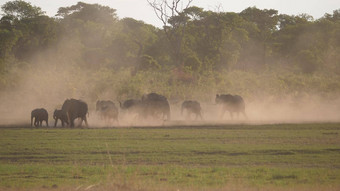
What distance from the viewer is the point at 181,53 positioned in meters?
59.0

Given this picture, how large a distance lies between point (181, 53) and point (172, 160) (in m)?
43.4

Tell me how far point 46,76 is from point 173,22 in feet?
62.0

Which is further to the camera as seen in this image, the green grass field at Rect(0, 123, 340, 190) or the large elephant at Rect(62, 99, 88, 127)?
the large elephant at Rect(62, 99, 88, 127)

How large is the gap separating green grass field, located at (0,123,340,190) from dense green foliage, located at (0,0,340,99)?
21683 mm

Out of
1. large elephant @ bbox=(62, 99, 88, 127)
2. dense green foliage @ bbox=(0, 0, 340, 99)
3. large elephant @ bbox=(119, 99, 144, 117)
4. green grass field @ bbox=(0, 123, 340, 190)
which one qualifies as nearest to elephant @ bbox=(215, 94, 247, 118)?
large elephant @ bbox=(119, 99, 144, 117)

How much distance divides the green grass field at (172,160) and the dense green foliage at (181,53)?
21683 mm

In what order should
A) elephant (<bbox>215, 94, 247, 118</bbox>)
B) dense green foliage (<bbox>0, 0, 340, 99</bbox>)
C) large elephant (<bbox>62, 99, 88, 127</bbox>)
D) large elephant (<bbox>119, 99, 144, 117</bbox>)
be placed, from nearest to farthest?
large elephant (<bbox>62, 99, 88, 127</bbox>) → large elephant (<bbox>119, 99, 144, 117</bbox>) → elephant (<bbox>215, 94, 247, 118</bbox>) → dense green foliage (<bbox>0, 0, 340, 99</bbox>)

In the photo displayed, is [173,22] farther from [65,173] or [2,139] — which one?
[65,173]

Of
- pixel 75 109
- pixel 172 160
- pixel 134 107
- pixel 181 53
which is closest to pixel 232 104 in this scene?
pixel 134 107

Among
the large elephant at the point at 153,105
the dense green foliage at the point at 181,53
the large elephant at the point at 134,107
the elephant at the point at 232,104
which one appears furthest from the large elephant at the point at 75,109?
the dense green foliage at the point at 181,53

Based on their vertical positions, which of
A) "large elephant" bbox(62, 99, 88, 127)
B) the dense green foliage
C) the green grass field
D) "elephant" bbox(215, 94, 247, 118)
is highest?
the dense green foliage

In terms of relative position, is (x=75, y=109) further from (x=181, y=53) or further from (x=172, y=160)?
(x=181, y=53)

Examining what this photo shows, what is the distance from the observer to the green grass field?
12328 millimetres

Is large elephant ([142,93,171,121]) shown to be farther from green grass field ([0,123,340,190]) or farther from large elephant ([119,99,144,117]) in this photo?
green grass field ([0,123,340,190])
